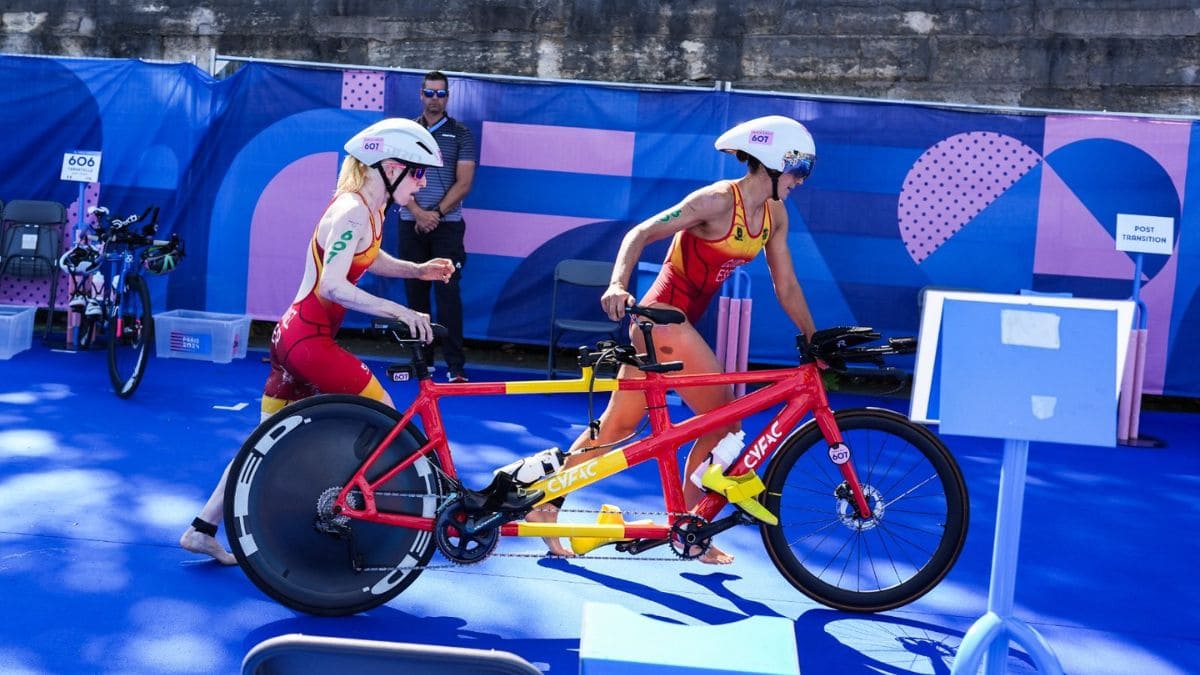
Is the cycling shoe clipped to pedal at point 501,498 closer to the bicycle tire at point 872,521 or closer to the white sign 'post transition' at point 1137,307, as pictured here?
the bicycle tire at point 872,521

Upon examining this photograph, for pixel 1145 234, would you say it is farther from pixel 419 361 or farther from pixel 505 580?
pixel 419 361

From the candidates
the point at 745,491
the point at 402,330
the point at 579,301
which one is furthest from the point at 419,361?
the point at 579,301

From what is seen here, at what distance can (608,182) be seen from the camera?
970cm

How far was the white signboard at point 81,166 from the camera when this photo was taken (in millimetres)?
9805

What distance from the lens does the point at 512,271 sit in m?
9.80

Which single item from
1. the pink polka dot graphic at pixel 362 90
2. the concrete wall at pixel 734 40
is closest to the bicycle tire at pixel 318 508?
the pink polka dot graphic at pixel 362 90

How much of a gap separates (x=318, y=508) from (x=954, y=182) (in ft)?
21.1

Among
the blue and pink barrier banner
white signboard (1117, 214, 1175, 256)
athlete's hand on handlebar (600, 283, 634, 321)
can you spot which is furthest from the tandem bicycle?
the blue and pink barrier banner

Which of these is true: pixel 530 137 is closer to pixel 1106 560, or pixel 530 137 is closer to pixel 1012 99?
pixel 1012 99

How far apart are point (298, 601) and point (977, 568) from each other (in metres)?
2.89

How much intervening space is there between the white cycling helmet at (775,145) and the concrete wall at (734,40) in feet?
22.0

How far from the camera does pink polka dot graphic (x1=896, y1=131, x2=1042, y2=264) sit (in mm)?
9414

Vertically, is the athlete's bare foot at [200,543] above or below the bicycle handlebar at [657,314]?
below

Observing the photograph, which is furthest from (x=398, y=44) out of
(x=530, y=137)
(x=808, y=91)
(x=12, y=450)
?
(x=12, y=450)
